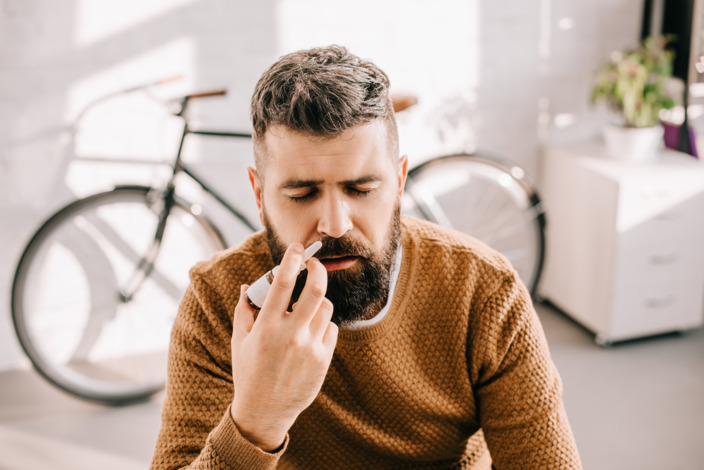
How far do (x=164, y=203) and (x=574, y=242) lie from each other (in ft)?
4.67

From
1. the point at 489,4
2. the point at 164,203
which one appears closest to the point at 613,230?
the point at 489,4

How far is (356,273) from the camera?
89 cm

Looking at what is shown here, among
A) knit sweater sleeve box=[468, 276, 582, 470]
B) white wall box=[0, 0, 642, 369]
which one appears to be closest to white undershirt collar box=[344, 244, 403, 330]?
knit sweater sleeve box=[468, 276, 582, 470]

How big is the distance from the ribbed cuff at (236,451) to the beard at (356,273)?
0.21 m

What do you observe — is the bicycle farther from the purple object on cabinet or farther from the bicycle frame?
the purple object on cabinet

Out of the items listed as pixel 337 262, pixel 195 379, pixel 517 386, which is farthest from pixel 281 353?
pixel 517 386

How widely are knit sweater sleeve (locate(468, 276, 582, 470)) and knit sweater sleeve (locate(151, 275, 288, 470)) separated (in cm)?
37

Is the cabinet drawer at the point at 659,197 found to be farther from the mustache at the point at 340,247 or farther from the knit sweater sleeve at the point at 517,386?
the mustache at the point at 340,247

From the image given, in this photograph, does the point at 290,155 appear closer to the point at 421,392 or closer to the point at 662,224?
the point at 421,392

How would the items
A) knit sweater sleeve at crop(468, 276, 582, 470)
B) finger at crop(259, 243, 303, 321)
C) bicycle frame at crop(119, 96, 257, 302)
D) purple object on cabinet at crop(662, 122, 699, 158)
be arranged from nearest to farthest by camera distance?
finger at crop(259, 243, 303, 321), knit sweater sleeve at crop(468, 276, 582, 470), bicycle frame at crop(119, 96, 257, 302), purple object on cabinet at crop(662, 122, 699, 158)

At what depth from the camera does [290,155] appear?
0.86m

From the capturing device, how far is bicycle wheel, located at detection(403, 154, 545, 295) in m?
2.33

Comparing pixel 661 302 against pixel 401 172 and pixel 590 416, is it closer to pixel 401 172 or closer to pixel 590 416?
pixel 590 416

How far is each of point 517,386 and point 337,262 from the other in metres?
0.32
